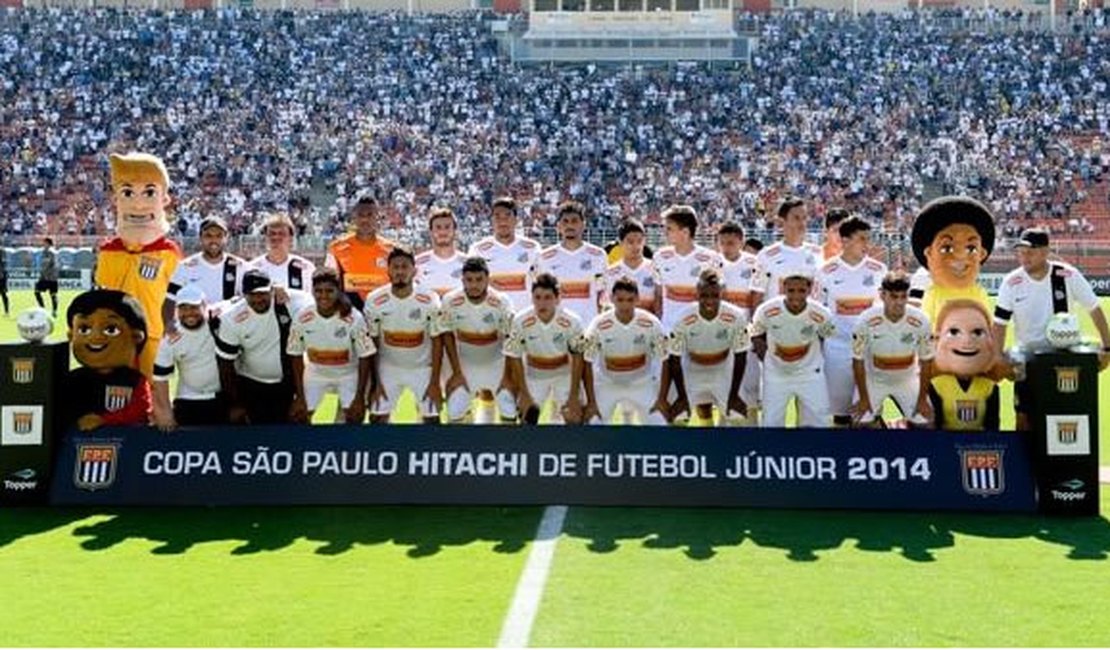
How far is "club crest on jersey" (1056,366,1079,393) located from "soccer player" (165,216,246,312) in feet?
18.5

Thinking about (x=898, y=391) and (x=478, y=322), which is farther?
(x=478, y=322)

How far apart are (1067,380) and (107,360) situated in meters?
5.77

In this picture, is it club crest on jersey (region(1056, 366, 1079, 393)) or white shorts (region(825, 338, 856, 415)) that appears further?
white shorts (region(825, 338, 856, 415))

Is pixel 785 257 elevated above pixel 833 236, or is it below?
below

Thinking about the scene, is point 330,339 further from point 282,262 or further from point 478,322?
point 282,262

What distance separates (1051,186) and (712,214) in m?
9.27

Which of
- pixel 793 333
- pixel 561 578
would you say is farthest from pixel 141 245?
pixel 561 578

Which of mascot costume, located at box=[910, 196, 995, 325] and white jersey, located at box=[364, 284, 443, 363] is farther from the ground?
mascot costume, located at box=[910, 196, 995, 325]

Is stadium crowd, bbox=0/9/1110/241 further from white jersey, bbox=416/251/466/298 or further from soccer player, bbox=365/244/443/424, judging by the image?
soccer player, bbox=365/244/443/424

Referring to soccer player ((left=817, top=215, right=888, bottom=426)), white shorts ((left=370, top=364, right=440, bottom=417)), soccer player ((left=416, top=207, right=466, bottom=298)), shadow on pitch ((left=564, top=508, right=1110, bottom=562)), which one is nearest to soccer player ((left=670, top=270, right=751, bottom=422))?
soccer player ((left=817, top=215, right=888, bottom=426))

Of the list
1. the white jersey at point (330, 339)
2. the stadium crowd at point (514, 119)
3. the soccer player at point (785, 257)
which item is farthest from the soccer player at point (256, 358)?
the stadium crowd at point (514, 119)

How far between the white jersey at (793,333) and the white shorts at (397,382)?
222cm

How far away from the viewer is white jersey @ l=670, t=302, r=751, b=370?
386 inches

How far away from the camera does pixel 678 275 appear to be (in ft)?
36.6
